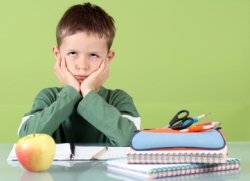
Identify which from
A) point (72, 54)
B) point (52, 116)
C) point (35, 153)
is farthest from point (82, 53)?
point (35, 153)

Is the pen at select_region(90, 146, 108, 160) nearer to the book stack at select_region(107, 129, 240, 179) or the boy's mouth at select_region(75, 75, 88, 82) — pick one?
the book stack at select_region(107, 129, 240, 179)

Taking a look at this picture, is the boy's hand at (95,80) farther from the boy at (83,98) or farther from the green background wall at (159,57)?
the green background wall at (159,57)

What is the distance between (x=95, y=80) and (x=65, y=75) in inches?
3.9

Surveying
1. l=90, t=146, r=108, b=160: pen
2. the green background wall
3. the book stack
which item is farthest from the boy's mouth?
the green background wall

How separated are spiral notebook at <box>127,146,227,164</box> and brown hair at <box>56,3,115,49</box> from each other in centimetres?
75

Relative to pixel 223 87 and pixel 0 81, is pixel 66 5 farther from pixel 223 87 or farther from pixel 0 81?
pixel 223 87

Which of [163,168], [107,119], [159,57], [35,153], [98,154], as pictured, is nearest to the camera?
[163,168]

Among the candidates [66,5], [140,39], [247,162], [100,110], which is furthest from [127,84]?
[247,162]

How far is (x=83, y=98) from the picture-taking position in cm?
168

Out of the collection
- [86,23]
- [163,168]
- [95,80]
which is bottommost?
[163,168]

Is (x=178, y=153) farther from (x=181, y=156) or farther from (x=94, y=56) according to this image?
(x=94, y=56)

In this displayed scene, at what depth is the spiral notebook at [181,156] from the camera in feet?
3.51

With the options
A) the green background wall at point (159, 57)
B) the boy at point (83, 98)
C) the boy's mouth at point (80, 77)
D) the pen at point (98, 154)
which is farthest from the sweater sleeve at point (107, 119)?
the green background wall at point (159, 57)

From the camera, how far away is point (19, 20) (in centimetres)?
280
